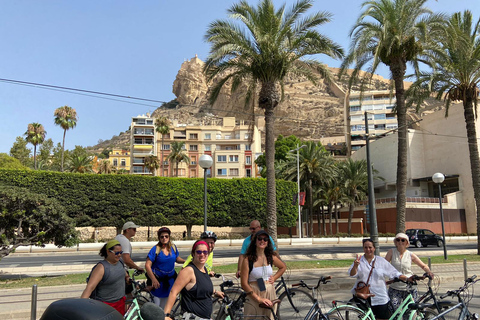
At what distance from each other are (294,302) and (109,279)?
9.75ft

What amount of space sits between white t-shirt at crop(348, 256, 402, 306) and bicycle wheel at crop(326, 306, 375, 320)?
1.27 feet

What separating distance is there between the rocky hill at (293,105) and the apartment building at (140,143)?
16988mm

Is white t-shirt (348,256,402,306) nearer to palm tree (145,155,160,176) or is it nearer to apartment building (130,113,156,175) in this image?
palm tree (145,155,160,176)

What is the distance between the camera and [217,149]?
84.8 metres

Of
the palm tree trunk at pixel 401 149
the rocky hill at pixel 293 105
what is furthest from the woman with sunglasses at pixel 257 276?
the rocky hill at pixel 293 105

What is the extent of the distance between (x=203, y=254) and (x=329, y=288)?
25.5ft

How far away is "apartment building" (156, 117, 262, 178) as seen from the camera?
80312 millimetres

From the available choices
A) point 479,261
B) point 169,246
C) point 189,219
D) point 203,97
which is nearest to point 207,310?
point 169,246

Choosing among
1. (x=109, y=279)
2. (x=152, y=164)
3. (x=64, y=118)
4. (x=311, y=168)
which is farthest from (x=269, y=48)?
(x=152, y=164)

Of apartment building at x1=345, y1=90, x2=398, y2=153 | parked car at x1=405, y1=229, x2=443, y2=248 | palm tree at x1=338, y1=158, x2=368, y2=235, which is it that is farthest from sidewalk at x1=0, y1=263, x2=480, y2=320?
apartment building at x1=345, y1=90, x2=398, y2=153

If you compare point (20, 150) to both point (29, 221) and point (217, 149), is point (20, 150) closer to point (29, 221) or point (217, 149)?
point (217, 149)

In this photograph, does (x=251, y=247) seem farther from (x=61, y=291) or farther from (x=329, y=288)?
(x=61, y=291)

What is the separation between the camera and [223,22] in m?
17.3

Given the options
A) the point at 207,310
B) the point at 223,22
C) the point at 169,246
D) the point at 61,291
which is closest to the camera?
the point at 207,310
